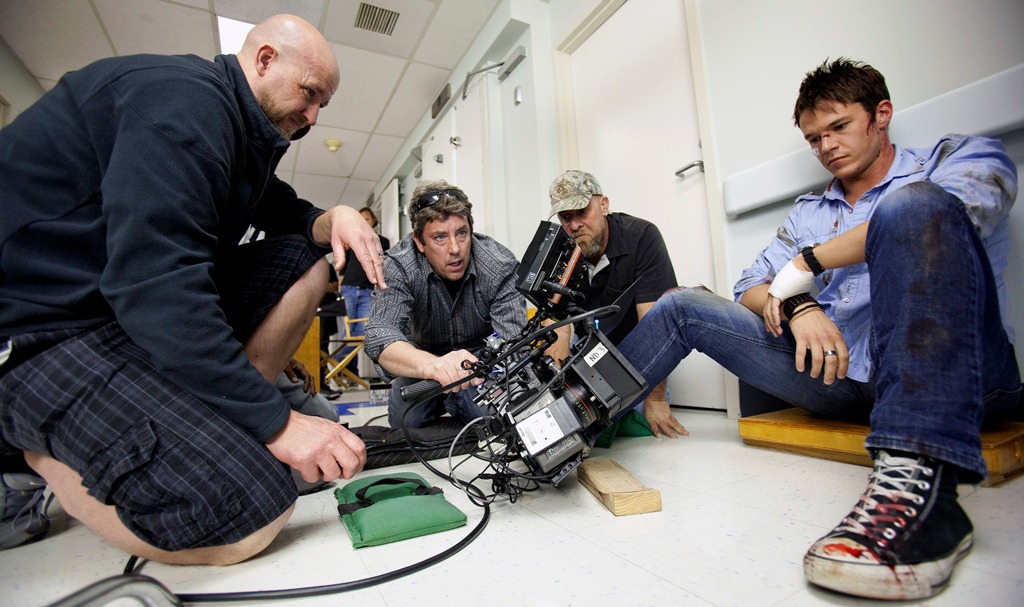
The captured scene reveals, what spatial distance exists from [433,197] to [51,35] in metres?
3.44

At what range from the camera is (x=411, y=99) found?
405 cm

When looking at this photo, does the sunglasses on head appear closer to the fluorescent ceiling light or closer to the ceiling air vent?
the ceiling air vent

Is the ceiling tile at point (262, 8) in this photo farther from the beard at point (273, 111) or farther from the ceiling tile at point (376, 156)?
the beard at point (273, 111)

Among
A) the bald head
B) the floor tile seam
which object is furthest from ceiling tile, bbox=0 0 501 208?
the floor tile seam

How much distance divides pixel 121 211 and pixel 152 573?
54 cm

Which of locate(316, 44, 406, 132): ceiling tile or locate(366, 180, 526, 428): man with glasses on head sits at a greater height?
locate(316, 44, 406, 132): ceiling tile

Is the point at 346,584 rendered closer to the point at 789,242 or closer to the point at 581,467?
the point at 581,467

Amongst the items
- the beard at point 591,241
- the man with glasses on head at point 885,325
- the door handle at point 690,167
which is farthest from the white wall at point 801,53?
the beard at point 591,241

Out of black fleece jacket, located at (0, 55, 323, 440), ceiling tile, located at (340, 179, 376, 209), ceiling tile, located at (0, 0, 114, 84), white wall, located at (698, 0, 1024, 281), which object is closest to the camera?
black fleece jacket, located at (0, 55, 323, 440)

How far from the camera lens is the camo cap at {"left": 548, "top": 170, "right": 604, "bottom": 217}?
1662 millimetres

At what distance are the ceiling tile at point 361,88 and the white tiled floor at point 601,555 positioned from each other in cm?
339

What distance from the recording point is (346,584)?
0.59 meters

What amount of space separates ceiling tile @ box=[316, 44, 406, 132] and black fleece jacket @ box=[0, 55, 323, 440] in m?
3.01

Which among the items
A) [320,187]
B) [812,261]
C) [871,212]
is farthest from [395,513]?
[320,187]
